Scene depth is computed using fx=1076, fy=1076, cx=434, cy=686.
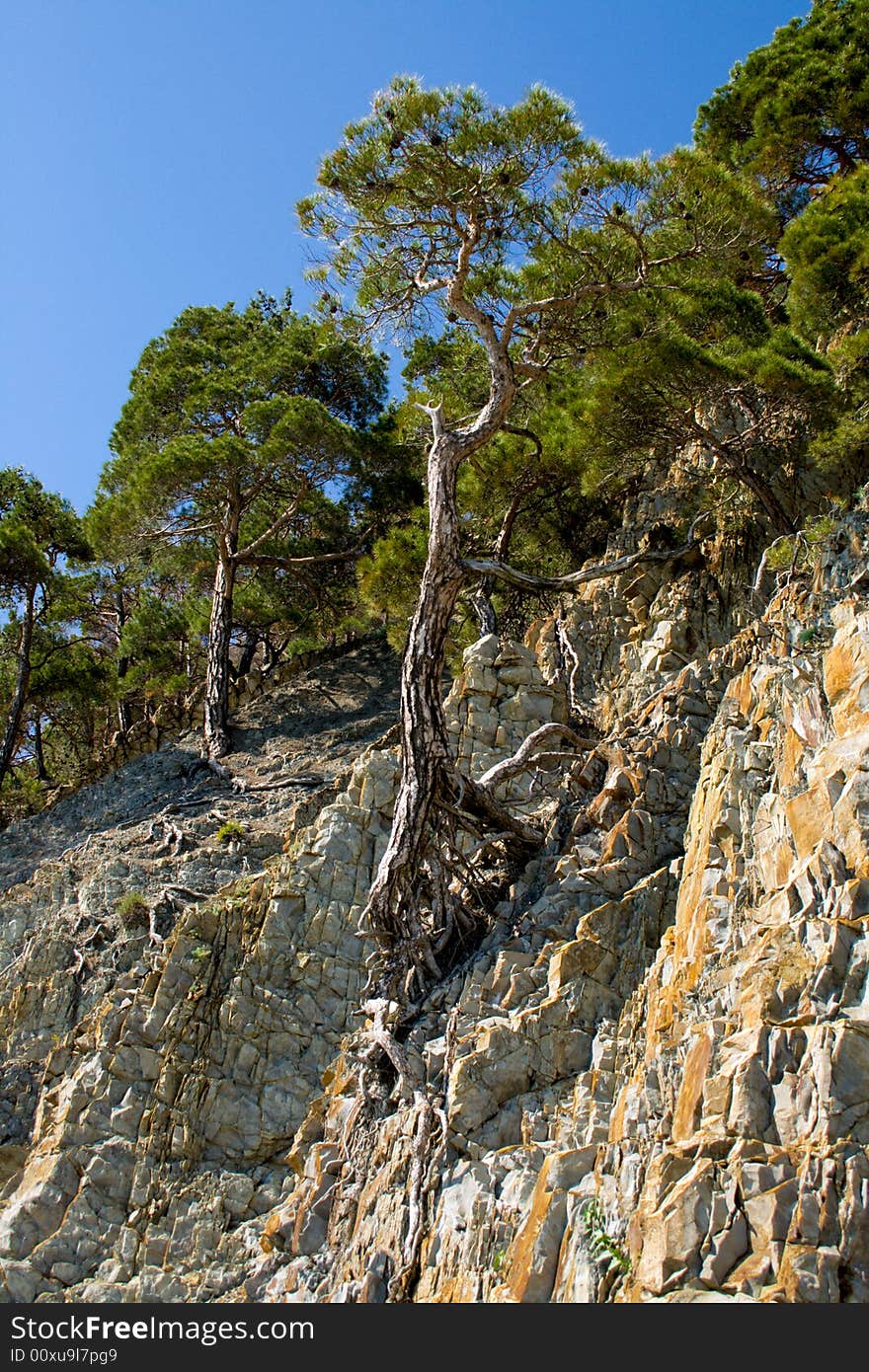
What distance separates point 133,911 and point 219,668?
6537 millimetres

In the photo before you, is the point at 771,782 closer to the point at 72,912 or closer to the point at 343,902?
the point at 343,902

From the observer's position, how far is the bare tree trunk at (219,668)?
17.5 meters

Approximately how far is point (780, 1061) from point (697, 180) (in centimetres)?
1034

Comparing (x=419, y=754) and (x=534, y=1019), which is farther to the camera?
(x=419, y=754)

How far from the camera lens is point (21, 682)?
798 inches

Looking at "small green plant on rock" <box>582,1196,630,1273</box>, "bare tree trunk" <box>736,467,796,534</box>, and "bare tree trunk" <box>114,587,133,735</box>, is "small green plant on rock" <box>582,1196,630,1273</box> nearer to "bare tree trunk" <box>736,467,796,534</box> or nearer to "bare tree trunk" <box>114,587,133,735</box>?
"bare tree trunk" <box>736,467,796,534</box>

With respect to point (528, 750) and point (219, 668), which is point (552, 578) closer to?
point (528, 750)

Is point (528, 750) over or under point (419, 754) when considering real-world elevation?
over

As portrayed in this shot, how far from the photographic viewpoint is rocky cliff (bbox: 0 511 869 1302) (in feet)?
19.2

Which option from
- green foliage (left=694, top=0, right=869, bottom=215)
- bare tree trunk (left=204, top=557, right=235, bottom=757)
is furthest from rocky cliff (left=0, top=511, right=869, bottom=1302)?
green foliage (left=694, top=0, right=869, bottom=215)

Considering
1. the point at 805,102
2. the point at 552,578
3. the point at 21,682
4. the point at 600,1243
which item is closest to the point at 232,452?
the point at 21,682

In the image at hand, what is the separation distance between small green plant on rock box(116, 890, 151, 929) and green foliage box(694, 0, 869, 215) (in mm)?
16007

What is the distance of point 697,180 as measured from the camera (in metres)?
12.5

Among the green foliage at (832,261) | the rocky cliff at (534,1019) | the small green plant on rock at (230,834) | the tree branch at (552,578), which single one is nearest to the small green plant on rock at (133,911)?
the rocky cliff at (534,1019)
